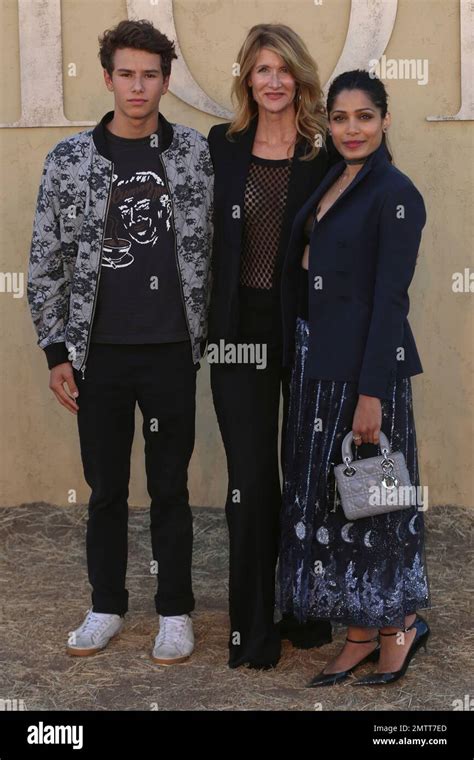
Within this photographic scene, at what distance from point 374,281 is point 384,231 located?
0.56 ft

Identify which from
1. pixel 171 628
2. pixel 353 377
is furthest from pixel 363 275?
pixel 171 628

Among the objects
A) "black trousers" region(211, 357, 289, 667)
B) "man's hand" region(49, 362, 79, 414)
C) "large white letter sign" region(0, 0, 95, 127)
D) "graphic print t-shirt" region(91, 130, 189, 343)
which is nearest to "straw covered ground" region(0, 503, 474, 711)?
"black trousers" region(211, 357, 289, 667)

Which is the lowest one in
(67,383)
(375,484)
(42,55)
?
(375,484)

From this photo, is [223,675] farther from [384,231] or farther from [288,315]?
→ [384,231]

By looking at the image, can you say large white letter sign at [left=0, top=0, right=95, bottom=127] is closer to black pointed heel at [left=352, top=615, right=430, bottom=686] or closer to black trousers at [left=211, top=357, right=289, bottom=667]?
black trousers at [left=211, top=357, right=289, bottom=667]

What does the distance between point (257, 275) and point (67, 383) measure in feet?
2.64

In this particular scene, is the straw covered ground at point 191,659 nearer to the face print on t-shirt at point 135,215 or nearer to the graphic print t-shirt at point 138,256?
the graphic print t-shirt at point 138,256

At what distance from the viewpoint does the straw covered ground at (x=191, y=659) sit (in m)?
3.68

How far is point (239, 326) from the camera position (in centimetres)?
378

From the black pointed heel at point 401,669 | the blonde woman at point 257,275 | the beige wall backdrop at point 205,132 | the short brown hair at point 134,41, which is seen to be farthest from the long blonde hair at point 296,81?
the beige wall backdrop at point 205,132

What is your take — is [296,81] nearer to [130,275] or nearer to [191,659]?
[130,275]

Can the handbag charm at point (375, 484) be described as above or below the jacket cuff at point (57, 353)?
below

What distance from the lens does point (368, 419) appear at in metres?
3.49

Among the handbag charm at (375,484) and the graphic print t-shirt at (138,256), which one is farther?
the graphic print t-shirt at (138,256)
